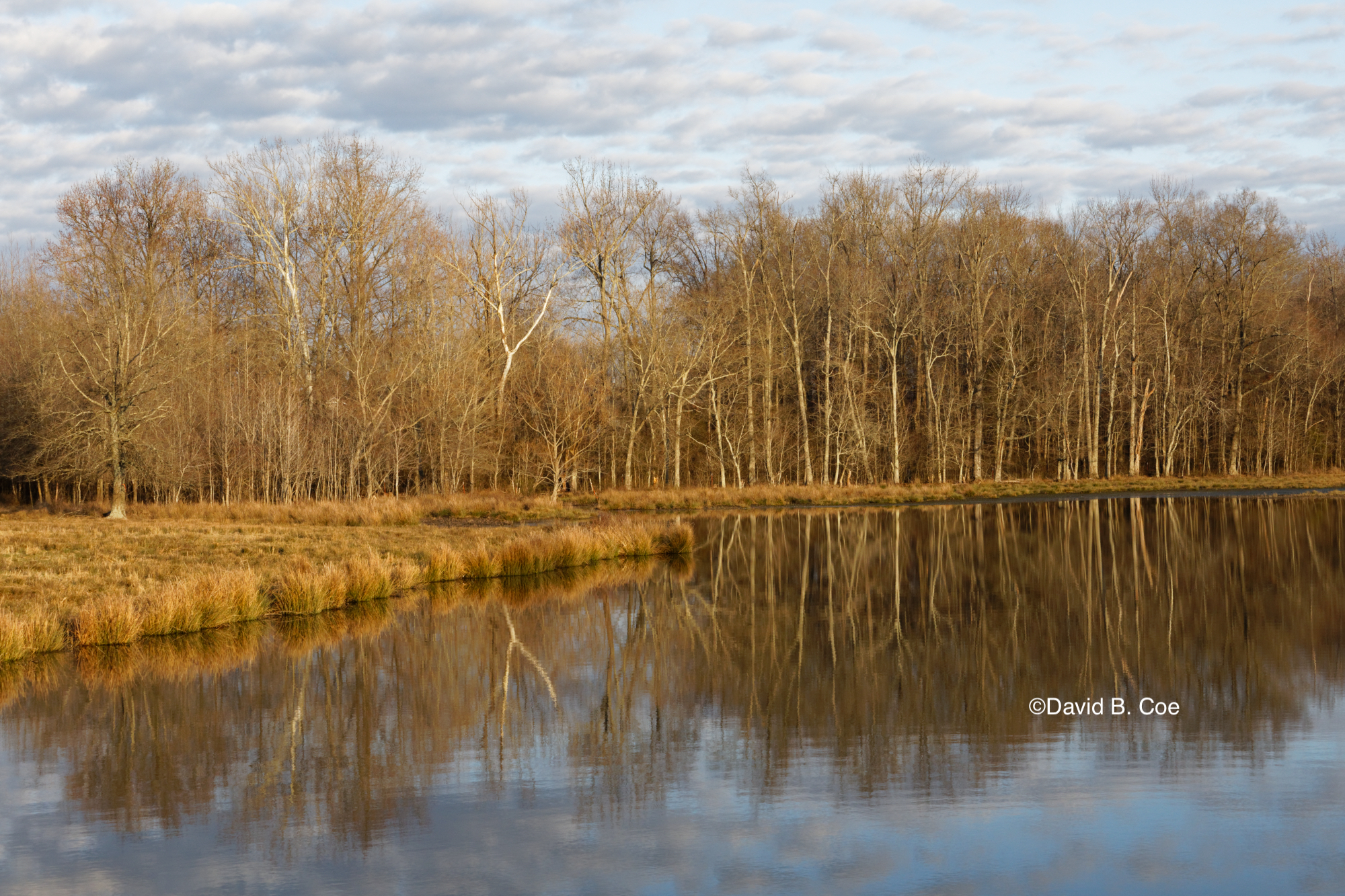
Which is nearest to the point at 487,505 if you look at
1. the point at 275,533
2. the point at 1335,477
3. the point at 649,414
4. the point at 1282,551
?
the point at 275,533

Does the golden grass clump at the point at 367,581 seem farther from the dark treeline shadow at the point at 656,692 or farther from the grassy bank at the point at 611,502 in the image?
the grassy bank at the point at 611,502

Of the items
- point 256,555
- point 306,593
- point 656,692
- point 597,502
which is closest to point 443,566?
point 256,555

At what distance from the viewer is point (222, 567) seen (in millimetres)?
18000

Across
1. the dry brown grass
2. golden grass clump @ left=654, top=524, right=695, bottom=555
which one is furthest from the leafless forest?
golden grass clump @ left=654, top=524, right=695, bottom=555

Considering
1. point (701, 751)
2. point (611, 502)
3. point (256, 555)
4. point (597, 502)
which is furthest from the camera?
point (597, 502)

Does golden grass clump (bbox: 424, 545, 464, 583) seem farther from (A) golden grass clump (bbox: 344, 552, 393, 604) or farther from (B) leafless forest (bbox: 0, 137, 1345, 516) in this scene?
(B) leafless forest (bbox: 0, 137, 1345, 516)

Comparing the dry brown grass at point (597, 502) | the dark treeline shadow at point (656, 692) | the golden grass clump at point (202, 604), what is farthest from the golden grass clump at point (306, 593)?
the dry brown grass at point (597, 502)

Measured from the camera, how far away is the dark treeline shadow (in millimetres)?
7918

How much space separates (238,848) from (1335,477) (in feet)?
183

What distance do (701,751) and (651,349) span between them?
1475 inches

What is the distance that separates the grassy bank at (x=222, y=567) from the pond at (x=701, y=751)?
51 cm

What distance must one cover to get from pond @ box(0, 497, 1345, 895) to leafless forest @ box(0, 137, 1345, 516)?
22659 mm

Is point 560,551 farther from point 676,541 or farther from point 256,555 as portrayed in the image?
point 256,555

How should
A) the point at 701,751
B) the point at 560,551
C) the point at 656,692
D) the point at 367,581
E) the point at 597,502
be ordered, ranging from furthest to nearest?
the point at 597,502 < the point at 560,551 < the point at 367,581 < the point at 656,692 < the point at 701,751
